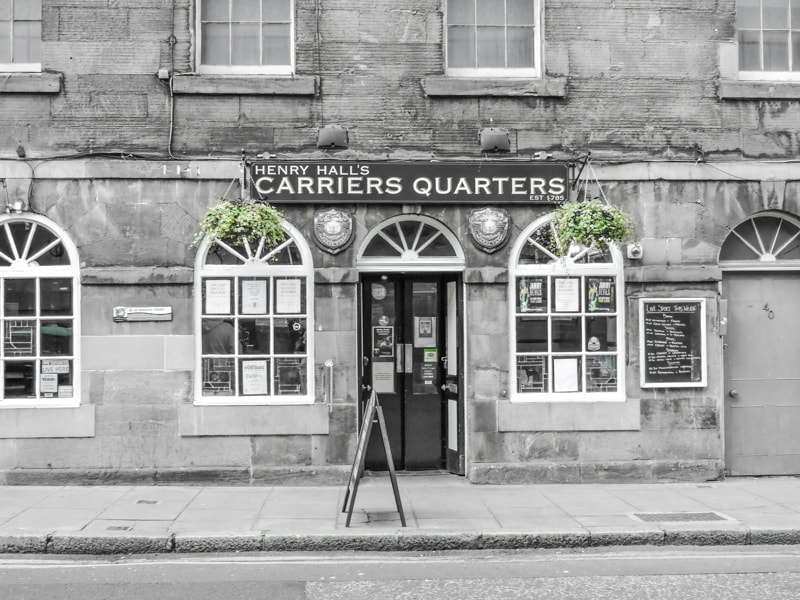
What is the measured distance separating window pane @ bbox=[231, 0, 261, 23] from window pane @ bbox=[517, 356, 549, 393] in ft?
17.0

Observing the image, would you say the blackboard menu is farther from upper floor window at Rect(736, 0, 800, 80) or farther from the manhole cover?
upper floor window at Rect(736, 0, 800, 80)

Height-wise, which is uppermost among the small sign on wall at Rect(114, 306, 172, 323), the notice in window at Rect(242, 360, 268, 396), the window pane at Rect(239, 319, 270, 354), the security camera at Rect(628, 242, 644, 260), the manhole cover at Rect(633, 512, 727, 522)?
the security camera at Rect(628, 242, 644, 260)

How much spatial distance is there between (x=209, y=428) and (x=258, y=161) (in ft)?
10.3

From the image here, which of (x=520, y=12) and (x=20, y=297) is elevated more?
(x=520, y=12)

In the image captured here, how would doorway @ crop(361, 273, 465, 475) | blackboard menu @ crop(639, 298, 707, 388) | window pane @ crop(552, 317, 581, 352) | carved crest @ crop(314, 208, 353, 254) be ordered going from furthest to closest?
doorway @ crop(361, 273, 465, 475) → window pane @ crop(552, 317, 581, 352) → blackboard menu @ crop(639, 298, 707, 388) → carved crest @ crop(314, 208, 353, 254)

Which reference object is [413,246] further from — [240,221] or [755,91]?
[755,91]

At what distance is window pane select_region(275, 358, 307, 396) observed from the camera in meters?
10.7

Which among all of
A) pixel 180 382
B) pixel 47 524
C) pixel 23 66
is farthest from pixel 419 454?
pixel 23 66

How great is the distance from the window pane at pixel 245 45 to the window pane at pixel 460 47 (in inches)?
91.1

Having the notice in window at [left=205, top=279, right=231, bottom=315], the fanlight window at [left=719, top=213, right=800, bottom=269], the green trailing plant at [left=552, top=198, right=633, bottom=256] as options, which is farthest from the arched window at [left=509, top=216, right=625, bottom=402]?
the notice in window at [left=205, top=279, right=231, bottom=315]

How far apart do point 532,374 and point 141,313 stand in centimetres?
465

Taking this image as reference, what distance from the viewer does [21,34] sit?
1063 centimetres

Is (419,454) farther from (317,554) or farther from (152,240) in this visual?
(152,240)

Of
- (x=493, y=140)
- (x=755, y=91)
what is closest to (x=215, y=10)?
→ (x=493, y=140)
